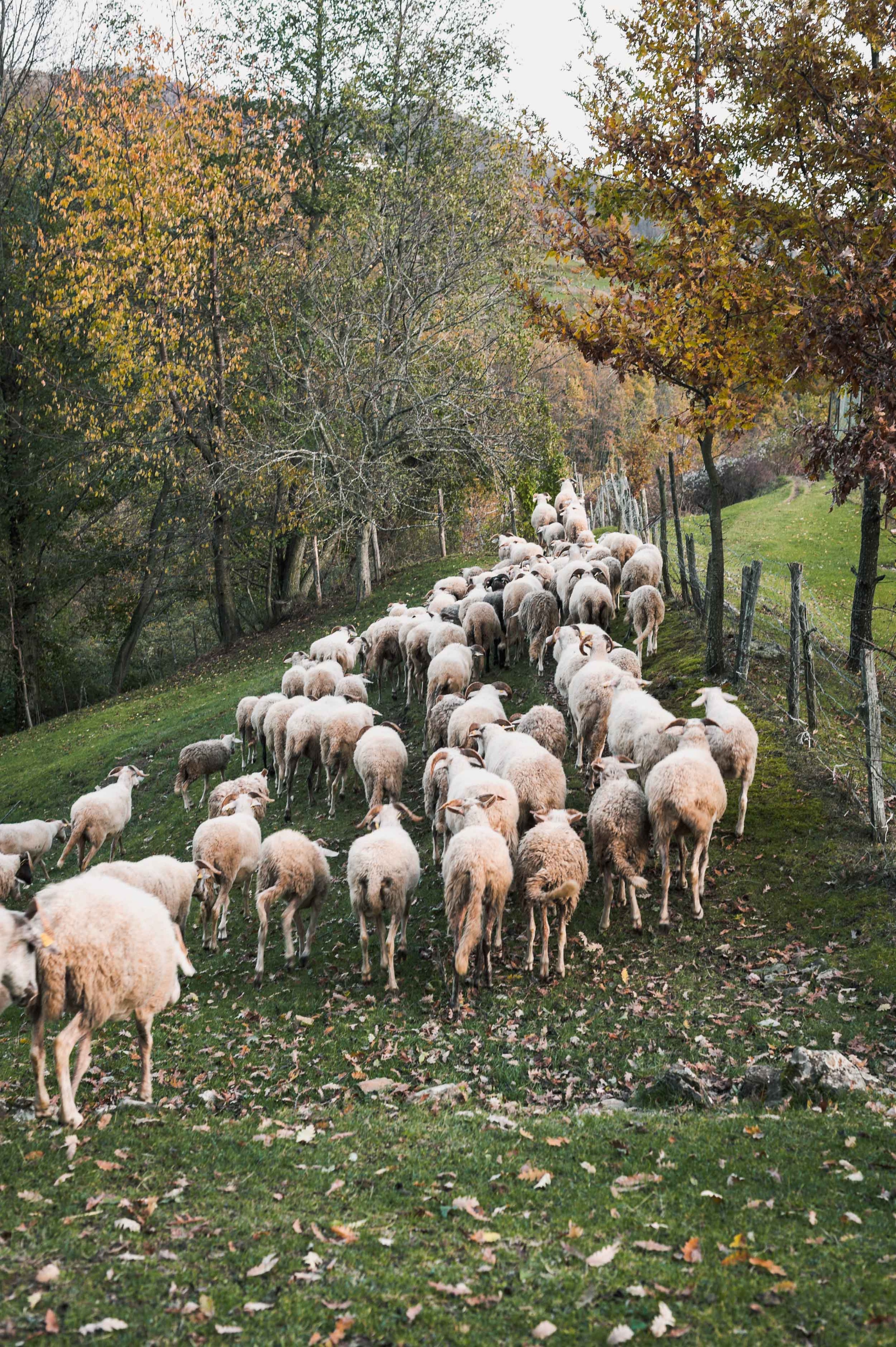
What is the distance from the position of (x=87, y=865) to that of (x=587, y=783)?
8434 millimetres

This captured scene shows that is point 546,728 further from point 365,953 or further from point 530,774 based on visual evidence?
point 365,953

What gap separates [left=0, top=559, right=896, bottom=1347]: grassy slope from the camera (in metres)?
5.25

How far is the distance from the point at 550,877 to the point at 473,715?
4.94 m

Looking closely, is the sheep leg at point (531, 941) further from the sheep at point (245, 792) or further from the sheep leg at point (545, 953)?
the sheep at point (245, 792)

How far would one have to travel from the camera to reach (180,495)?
117ft

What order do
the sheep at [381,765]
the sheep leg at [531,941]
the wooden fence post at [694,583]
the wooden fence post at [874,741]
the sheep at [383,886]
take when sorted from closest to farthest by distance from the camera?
the sheep leg at [531,941], the sheep at [383,886], the wooden fence post at [874,741], the sheep at [381,765], the wooden fence post at [694,583]

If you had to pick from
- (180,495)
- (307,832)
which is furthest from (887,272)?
(180,495)

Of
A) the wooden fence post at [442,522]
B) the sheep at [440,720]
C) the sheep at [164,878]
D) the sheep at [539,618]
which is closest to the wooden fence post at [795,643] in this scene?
the sheep at [440,720]

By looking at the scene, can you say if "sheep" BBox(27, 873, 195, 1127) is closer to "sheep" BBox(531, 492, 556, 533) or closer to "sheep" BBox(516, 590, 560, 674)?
"sheep" BBox(516, 590, 560, 674)

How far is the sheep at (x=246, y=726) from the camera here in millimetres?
20547

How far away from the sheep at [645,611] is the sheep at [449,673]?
3387 millimetres

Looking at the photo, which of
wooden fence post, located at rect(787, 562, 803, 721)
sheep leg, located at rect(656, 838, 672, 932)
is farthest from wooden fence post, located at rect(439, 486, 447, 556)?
sheep leg, located at rect(656, 838, 672, 932)

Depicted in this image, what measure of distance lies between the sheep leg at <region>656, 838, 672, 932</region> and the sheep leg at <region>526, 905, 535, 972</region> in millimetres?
1587

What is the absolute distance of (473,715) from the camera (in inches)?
603
